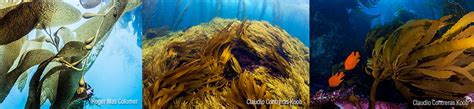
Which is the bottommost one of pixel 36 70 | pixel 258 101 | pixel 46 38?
pixel 258 101

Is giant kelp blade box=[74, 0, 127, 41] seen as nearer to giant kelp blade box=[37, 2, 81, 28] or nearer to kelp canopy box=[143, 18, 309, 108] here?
giant kelp blade box=[37, 2, 81, 28]

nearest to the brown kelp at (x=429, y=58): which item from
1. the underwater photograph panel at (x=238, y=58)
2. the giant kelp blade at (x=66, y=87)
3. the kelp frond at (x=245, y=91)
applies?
the underwater photograph panel at (x=238, y=58)

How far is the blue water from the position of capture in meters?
3.66

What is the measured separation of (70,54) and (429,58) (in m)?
2.73

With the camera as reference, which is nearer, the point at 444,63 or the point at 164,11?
the point at 444,63

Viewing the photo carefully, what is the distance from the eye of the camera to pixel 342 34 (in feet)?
11.9

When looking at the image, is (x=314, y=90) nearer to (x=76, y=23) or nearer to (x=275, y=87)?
(x=275, y=87)

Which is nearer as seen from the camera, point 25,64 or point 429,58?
point 429,58

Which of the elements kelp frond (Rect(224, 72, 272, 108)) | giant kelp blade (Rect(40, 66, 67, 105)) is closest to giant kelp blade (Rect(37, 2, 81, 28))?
giant kelp blade (Rect(40, 66, 67, 105))

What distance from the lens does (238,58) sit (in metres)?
3.67

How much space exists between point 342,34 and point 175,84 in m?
1.34

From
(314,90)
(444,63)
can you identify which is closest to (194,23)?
(314,90)

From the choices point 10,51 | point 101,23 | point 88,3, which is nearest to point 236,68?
point 101,23

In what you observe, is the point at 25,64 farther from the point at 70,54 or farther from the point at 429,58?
the point at 429,58
